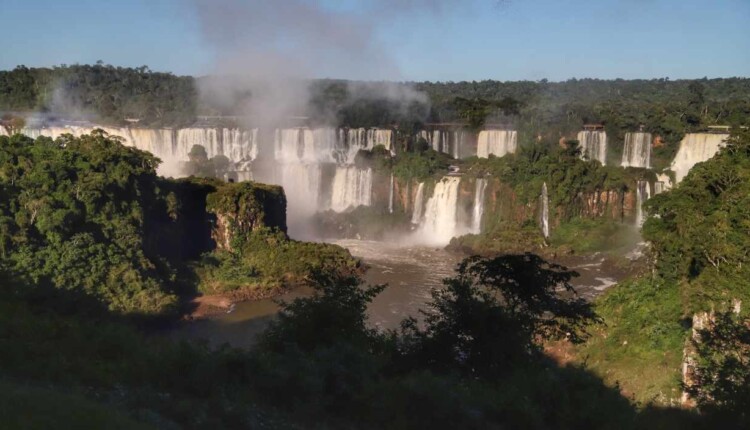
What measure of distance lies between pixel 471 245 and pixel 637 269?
7.84m

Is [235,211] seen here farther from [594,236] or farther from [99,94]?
[99,94]

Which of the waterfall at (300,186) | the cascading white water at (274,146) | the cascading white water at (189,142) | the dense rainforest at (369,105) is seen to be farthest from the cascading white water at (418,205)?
the cascading white water at (189,142)

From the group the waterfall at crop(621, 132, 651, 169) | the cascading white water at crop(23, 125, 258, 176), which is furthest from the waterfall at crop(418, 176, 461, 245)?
the cascading white water at crop(23, 125, 258, 176)

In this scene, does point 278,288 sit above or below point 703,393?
below

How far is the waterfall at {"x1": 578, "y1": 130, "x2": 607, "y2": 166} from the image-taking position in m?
41.2

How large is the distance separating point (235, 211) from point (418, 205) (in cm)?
1180

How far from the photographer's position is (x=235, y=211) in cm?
2986

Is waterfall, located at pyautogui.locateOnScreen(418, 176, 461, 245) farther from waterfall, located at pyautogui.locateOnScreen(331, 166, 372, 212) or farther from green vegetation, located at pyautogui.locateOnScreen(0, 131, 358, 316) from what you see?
green vegetation, located at pyautogui.locateOnScreen(0, 131, 358, 316)

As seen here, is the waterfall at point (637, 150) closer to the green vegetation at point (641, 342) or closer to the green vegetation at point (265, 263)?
the green vegetation at point (265, 263)

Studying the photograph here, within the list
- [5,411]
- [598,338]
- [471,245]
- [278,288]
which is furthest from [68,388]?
[471,245]

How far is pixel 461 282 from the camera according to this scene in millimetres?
12766

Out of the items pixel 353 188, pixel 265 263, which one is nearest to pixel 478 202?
pixel 353 188

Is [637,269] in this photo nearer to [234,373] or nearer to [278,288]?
[278,288]

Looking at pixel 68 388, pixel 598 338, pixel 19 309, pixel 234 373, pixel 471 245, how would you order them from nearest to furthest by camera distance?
pixel 68 388 → pixel 234 373 → pixel 19 309 → pixel 598 338 → pixel 471 245
